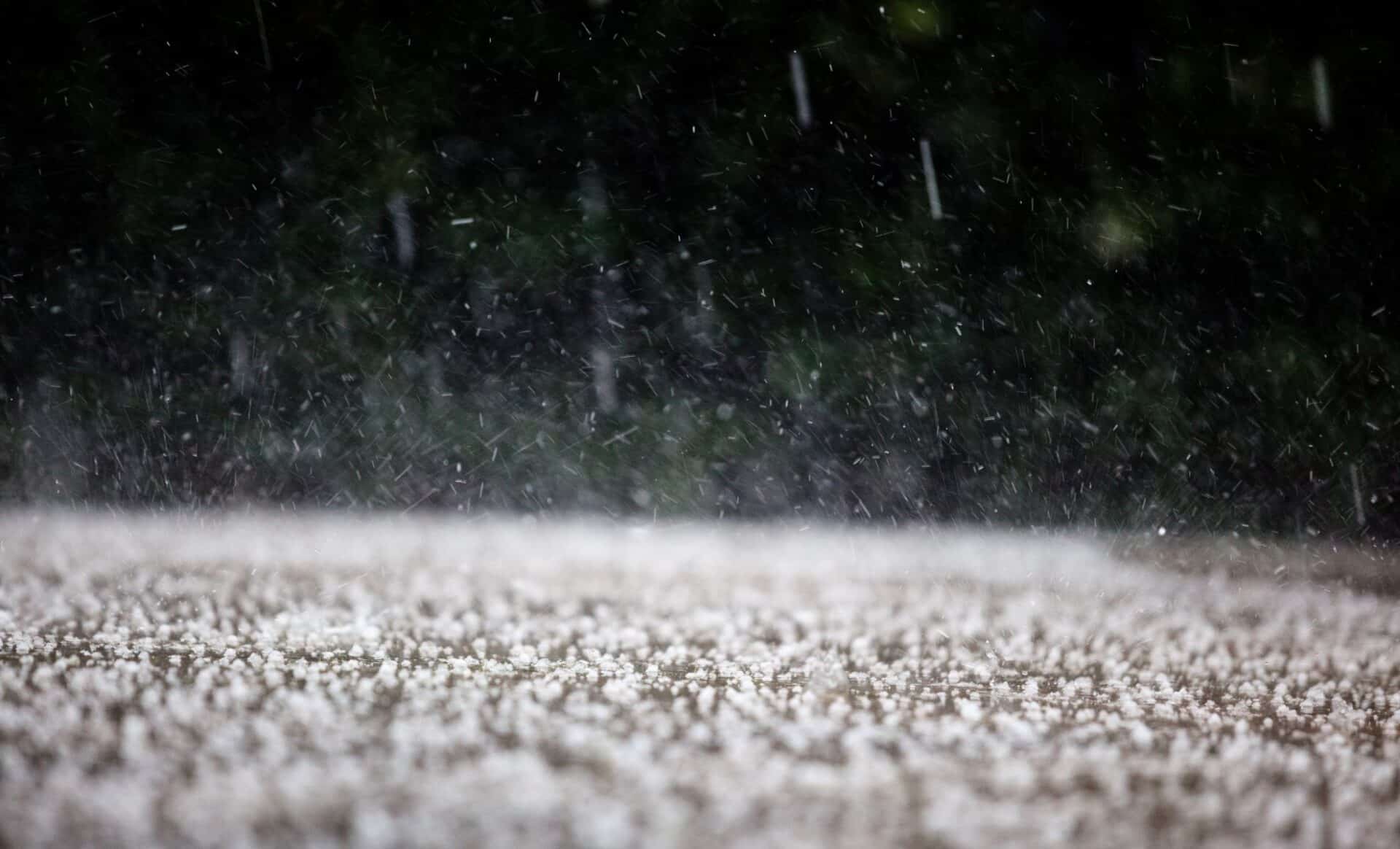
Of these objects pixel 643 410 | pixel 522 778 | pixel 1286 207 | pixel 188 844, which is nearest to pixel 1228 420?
pixel 1286 207

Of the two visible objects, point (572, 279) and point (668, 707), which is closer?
point (668, 707)

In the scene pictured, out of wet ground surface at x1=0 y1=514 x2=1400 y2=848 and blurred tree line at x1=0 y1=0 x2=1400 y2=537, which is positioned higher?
blurred tree line at x1=0 y1=0 x2=1400 y2=537

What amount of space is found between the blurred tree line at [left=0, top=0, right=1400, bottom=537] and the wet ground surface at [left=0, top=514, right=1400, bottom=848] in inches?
91.7

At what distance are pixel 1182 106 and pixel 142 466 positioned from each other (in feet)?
21.7

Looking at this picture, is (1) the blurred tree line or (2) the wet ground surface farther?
(1) the blurred tree line

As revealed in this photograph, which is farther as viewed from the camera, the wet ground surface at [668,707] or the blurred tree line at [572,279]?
the blurred tree line at [572,279]

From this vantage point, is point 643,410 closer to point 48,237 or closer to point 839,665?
point 48,237

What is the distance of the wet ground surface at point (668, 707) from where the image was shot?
5.83 ft

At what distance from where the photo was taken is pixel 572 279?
7.99 metres

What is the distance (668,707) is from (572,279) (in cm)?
572

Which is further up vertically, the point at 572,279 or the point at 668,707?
the point at 572,279

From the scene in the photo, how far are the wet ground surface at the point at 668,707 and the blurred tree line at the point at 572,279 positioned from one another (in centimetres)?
233

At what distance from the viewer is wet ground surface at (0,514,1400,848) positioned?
70.0 inches

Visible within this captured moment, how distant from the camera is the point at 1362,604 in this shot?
4.99m
